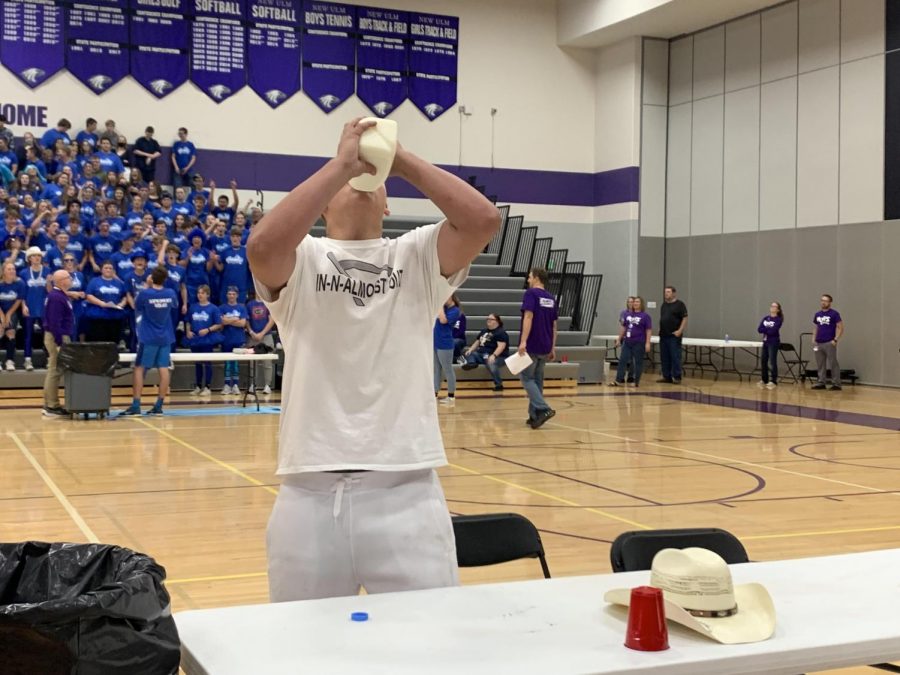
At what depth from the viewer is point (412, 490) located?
2883 mm

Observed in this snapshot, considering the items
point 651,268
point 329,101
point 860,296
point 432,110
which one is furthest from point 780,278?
point 329,101

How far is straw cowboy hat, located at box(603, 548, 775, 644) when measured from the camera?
94.5 inches

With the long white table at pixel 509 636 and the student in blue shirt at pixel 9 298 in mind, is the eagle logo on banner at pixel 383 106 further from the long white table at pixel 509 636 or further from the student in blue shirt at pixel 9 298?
the long white table at pixel 509 636

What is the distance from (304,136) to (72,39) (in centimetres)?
496

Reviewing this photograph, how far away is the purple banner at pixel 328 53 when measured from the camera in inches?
906

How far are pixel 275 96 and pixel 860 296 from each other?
12441mm

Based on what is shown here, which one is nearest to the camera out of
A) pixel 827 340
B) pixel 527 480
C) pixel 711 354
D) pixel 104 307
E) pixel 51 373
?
pixel 527 480

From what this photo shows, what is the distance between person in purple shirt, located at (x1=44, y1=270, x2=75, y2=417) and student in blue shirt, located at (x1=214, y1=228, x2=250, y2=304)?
15.6ft

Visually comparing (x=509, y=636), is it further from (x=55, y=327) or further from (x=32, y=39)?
(x=32, y=39)

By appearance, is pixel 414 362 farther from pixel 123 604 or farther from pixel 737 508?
pixel 737 508

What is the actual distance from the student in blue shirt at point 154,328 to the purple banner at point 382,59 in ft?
35.7

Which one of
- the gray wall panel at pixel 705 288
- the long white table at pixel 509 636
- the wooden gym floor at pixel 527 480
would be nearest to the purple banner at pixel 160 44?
the wooden gym floor at pixel 527 480

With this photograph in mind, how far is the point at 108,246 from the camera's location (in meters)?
17.2

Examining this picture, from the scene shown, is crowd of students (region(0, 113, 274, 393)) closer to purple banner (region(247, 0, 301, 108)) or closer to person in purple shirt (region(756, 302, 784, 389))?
purple banner (region(247, 0, 301, 108))
